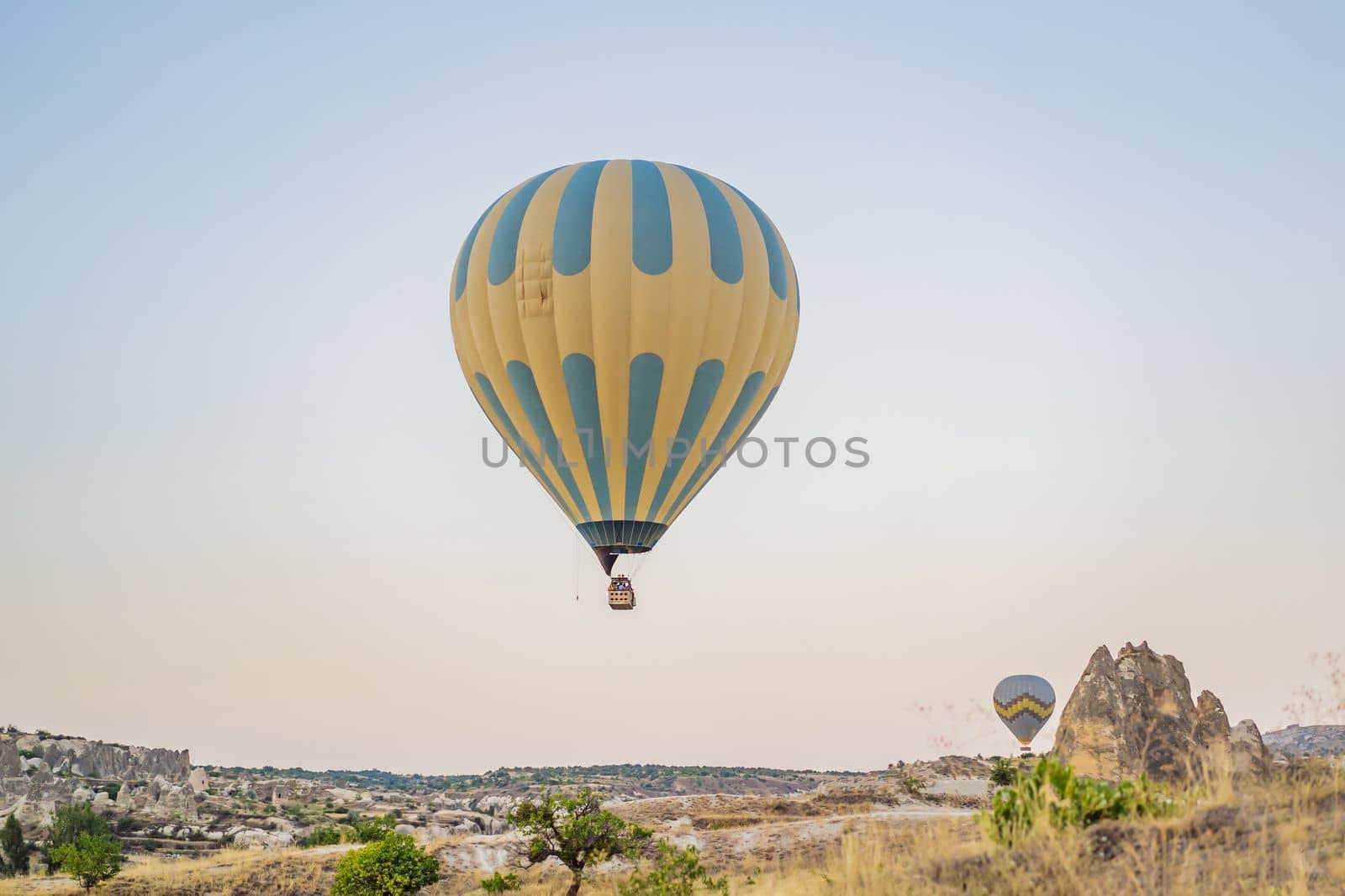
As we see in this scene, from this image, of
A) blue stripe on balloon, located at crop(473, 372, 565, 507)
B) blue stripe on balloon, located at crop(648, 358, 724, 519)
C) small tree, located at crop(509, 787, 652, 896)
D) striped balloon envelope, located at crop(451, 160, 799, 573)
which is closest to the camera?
small tree, located at crop(509, 787, 652, 896)

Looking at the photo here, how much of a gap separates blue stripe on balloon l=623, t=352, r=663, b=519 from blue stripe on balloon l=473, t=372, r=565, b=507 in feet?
7.07

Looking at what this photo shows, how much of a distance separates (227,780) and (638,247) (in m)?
68.2

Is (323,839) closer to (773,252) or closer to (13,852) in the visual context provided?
(13,852)

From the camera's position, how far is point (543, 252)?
2783 centimetres

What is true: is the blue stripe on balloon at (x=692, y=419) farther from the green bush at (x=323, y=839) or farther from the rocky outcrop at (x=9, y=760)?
the rocky outcrop at (x=9, y=760)

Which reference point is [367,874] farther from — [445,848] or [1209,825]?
[1209,825]

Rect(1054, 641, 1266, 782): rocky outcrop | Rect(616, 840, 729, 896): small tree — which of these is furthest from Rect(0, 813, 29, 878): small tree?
Rect(1054, 641, 1266, 782): rocky outcrop

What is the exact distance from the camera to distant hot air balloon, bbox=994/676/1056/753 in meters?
65.2

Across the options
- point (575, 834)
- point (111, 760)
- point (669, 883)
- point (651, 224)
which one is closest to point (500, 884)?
point (575, 834)

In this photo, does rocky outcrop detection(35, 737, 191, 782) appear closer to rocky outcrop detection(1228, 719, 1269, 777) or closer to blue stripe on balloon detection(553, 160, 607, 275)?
blue stripe on balloon detection(553, 160, 607, 275)

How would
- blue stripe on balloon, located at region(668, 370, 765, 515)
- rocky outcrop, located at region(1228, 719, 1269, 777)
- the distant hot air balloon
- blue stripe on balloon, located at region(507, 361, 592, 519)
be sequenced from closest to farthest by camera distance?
blue stripe on balloon, located at region(507, 361, 592, 519) → blue stripe on balloon, located at region(668, 370, 765, 515) → rocky outcrop, located at region(1228, 719, 1269, 777) → the distant hot air balloon

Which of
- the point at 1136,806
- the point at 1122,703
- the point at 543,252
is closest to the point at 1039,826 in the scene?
the point at 1136,806

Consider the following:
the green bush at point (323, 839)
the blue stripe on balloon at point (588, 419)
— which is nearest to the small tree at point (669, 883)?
the blue stripe on balloon at point (588, 419)

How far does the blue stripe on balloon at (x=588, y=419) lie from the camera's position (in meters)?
27.5
